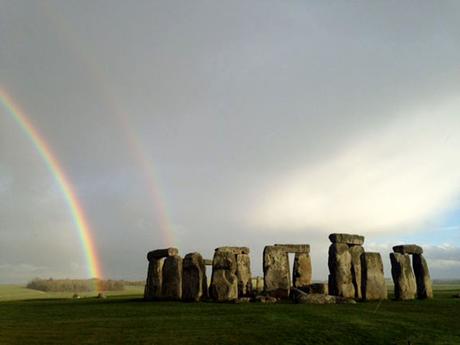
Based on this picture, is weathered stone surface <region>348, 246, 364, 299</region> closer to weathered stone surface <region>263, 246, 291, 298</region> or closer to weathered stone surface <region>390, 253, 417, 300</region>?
weathered stone surface <region>390, 253, 417, 300</region>

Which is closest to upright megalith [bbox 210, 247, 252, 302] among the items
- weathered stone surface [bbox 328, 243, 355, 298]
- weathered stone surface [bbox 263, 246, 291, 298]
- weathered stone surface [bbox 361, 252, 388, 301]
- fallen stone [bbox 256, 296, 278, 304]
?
fallen stone [bbox 256, 296, 278, 304]

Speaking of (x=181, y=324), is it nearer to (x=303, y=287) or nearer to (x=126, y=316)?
(x=126, y=316)

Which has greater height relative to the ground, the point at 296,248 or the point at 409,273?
the point at 296,248

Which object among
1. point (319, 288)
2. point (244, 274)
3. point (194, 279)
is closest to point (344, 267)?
point (319, 288)

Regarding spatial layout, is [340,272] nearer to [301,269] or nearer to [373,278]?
[373,278]

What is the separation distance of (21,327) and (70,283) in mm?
58981

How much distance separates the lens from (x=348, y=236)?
2997 centimetres

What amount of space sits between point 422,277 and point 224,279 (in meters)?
12.3

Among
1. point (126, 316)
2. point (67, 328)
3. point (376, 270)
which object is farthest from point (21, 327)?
point (376, 270)

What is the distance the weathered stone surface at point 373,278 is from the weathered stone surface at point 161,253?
37.4 feet

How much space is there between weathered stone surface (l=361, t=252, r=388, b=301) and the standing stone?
7.40m

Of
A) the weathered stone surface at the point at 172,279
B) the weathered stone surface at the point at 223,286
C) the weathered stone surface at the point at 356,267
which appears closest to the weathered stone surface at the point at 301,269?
the weathered stone surface at the point at 356,267

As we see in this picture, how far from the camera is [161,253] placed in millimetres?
30516

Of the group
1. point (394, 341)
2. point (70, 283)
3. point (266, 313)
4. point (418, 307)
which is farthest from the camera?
point (70, 283)
